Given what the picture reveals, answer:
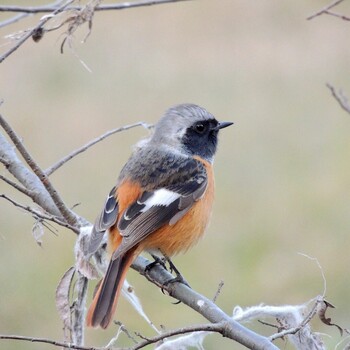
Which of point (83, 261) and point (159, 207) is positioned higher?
point (159, 207)

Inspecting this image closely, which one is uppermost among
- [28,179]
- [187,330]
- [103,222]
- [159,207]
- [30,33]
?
[159,207]

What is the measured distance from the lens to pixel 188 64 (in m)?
13.3

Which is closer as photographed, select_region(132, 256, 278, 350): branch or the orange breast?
select_region(132, 256, 278, 350): branch

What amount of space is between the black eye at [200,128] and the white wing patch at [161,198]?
0.58 meters

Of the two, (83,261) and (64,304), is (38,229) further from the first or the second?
(64,304)

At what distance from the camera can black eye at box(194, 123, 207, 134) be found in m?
5.15

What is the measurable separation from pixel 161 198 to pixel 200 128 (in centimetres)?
69

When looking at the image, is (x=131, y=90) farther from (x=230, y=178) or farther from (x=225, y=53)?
(x=230, y=178)

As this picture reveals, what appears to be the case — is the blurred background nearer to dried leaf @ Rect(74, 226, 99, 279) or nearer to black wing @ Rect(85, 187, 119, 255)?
black wing @ Rect(85, 187, 119, 255)

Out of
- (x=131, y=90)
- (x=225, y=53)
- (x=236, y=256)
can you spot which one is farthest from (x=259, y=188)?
(x=225, y=53)

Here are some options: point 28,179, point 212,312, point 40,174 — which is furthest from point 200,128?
point 212,312

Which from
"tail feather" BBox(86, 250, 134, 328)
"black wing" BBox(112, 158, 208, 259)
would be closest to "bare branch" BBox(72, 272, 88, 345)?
"tail feather" BBox(86, 250, 134, 328)

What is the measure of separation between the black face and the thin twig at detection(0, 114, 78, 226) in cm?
144

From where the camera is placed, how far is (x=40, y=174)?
11.3 feet
